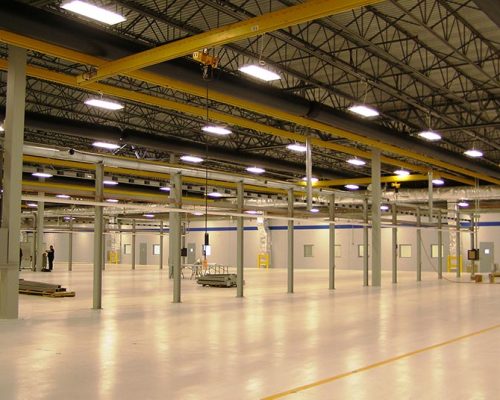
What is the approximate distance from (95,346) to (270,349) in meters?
2.96

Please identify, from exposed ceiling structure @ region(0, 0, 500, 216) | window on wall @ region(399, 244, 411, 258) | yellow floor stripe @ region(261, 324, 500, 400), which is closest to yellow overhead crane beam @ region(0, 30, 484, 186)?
exposed ceiling structure @ region(0, 0, 500, 216)

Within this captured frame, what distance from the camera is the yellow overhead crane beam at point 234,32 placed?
33.8 feet

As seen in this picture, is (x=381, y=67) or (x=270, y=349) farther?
(x=381, y=67)

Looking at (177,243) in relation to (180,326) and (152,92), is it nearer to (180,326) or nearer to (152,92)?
(180,326)

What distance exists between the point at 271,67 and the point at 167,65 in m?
5.11

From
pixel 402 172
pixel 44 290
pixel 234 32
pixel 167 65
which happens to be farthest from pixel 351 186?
pixel 234 32

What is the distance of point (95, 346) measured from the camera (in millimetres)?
9961

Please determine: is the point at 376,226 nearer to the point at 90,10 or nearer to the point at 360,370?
the point at 90,10

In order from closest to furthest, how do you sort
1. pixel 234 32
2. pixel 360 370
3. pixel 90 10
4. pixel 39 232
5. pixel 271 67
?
pixel 360 370, pixel 90 10, pixel 234 32, pixel 271 67, pixel 39 232

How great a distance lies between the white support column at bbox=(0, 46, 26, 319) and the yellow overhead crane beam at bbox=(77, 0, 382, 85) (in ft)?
6.38

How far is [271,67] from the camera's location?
18688 mm

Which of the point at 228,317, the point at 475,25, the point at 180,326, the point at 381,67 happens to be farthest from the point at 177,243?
the point at 475,25

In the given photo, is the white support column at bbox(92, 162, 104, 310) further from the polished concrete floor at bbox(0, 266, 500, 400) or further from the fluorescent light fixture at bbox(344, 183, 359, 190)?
the fluorescent light fixture at bbox(344, 183, 359, 190)

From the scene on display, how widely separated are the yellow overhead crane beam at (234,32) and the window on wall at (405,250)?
38.4 m
